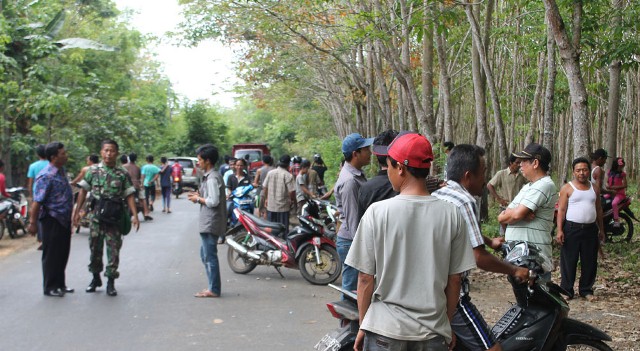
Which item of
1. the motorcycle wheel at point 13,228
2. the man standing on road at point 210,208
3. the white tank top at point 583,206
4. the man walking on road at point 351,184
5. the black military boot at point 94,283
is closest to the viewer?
the man walking on road at point 351,184

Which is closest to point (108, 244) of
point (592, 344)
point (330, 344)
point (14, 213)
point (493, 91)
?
point (330, 344)

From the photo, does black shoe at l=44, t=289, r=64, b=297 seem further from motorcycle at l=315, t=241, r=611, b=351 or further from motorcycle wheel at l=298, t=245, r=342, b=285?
motorcycle at l=315, t=241, r=611, b=351

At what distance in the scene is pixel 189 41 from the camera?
71.9ft

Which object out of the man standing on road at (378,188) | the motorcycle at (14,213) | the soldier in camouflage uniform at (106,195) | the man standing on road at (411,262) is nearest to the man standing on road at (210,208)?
the soldier in camouflage uniform at (106,195)

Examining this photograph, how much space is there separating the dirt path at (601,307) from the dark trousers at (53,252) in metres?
4.90

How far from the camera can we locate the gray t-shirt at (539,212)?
5770mm

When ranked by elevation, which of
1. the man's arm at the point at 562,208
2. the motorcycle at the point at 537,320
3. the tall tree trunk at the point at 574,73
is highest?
the tall tree trunk at the point at 574,73

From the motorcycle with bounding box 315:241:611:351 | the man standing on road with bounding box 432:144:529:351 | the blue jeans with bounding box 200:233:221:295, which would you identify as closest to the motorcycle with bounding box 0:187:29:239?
the blue jeans with bounding box 200:233:221:295

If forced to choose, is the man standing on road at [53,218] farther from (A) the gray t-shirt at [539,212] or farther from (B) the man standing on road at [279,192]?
(A) the gray t-shirt at [539,212]

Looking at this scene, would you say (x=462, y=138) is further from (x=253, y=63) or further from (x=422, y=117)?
(x=422, y=117)

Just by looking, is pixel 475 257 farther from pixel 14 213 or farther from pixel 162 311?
pixel 14 213

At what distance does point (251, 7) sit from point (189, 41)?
491cm

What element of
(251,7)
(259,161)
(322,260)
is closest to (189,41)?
(251,7)

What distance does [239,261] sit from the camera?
33.9 ft
